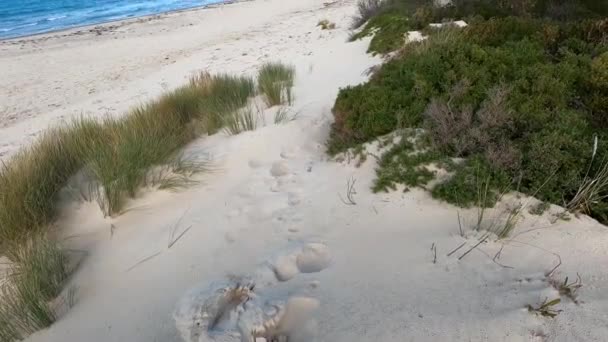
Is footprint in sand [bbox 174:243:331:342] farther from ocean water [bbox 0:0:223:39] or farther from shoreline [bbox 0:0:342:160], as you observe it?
ocean water [bbox 0:0:223:39]

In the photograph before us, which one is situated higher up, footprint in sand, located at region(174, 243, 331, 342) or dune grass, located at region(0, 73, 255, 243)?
dune grass, located at region(0, 73, 255, 243)

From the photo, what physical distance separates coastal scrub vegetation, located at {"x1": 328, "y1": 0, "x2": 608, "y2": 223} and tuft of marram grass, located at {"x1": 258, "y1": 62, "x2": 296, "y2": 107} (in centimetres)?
168

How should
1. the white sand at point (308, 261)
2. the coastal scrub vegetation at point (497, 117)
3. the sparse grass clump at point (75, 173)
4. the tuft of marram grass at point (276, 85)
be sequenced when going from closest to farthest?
the white sand at point (308, 261) → the sparse grass clump at point (75, 173) → the coastal scrub vegetation at point (497, 117) → the tuft of marram grass at point (276, 85)

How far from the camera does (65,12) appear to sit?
24031mm

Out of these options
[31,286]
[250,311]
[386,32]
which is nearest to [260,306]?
[250,311]

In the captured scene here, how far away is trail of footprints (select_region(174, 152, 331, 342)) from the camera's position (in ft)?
7.30

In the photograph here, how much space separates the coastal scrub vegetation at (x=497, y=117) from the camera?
2.88 m

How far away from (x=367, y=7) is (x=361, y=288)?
10.7 meters

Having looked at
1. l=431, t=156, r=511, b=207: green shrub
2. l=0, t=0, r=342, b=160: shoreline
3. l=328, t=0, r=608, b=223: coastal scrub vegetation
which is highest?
l=328, t=0, r=608, b=223: coastal scrub vegetation

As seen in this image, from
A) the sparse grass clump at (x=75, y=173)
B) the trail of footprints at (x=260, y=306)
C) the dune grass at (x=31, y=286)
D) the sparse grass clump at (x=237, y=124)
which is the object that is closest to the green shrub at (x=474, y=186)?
the trail of footprints at (x=260, y=306)

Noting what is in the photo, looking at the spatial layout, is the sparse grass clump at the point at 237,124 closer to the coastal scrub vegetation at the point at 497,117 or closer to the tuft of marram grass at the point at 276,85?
the tuft of marram grass at the point at 276,85

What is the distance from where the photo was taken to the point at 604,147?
2924 mm

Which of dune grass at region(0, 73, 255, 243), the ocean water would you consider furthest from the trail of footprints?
the ocean water

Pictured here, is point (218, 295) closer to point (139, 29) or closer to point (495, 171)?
point (495, 171)
